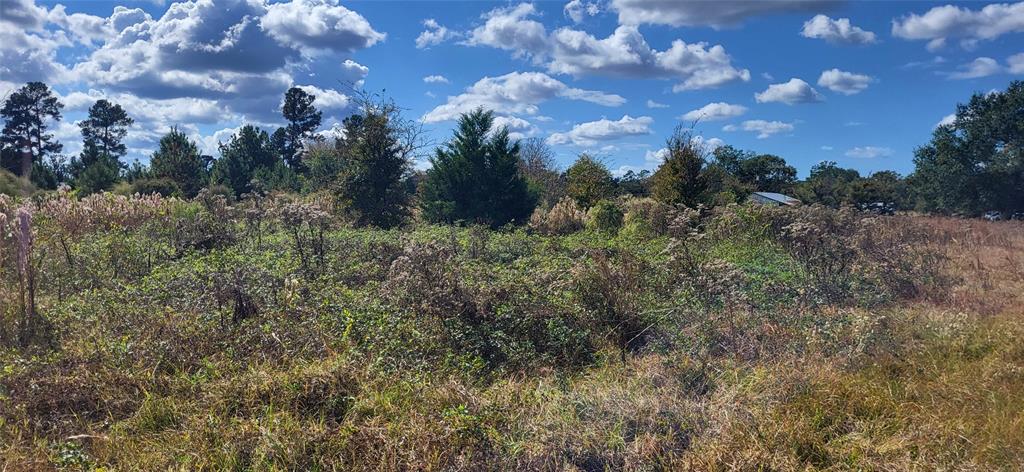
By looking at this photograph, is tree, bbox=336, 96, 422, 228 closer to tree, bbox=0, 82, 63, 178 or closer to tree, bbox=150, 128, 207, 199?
tree, bbox=150, 128, 207, 199

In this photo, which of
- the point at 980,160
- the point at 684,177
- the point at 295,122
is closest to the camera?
the point at 684,177

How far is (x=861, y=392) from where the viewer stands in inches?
156

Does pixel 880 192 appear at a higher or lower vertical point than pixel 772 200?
higher

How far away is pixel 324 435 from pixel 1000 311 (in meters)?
6.48

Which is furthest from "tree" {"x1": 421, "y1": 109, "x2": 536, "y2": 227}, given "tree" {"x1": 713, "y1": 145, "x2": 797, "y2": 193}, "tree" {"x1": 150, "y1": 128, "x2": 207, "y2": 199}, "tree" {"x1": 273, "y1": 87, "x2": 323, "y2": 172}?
"tree" {"x1": 273, "y1": 87, "x2": 323, "y2": 172}

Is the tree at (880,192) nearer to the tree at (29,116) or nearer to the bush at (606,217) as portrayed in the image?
the bush at (606,217)

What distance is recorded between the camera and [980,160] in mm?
24141

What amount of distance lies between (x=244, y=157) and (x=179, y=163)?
8828mm

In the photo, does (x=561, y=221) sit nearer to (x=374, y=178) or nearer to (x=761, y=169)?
(x=374, y=178)

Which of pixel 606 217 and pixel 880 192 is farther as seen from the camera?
pixel 880 192

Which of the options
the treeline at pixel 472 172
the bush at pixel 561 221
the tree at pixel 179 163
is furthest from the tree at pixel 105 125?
the bush at pixel 561 221

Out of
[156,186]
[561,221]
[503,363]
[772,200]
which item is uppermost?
[156,186]

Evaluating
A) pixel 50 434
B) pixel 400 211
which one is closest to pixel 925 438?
pixel 50 434

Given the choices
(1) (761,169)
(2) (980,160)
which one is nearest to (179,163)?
(1) (761,169)
